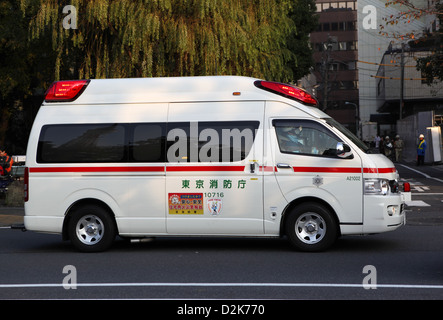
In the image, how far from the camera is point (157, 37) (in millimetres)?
20078

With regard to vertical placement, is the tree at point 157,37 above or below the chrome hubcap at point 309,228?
above

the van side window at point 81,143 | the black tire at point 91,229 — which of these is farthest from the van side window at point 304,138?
the black tire at point 91,229

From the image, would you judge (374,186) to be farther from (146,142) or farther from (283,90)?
(146,142)

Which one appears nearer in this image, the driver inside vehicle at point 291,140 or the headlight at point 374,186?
the headlight at point 374,186

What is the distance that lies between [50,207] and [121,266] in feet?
7.07

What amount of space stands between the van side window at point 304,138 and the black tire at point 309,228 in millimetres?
796

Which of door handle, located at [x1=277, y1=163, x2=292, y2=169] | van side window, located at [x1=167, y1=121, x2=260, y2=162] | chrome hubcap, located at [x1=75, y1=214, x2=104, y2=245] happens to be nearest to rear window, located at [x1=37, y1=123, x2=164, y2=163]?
van side window, located at [x1=167, y1=121, x2=260, y2=162]

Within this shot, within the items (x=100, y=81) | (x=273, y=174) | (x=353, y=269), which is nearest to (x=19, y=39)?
(x=100, y=81)

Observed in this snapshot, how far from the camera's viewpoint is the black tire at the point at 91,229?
36.4 ft

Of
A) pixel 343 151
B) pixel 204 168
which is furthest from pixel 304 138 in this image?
pixel 204 168

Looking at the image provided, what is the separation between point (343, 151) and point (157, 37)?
10627 mm

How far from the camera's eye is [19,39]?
30.5 metres

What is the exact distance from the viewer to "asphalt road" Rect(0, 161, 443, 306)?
7.57 metres

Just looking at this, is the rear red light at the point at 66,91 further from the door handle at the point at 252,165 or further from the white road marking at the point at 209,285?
the white road marking at the point at 209,285
